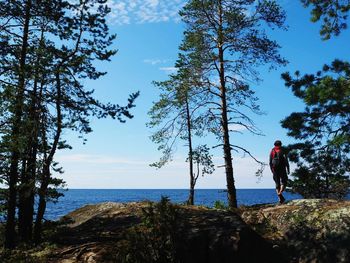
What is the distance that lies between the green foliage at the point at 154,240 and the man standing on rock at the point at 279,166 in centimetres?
574

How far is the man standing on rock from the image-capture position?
554 inches

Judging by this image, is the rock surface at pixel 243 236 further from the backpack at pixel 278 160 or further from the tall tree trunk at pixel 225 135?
the tall tree trunk at pixel 225 135

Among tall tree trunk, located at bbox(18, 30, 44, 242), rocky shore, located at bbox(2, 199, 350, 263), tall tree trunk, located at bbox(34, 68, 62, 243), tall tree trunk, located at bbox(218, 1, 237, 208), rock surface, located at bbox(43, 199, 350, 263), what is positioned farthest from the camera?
tall tree trunk, located at bbox(218, 1, 237, 208)

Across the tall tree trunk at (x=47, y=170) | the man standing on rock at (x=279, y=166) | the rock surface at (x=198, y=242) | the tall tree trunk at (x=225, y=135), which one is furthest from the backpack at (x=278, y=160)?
the tall tree trunk at (x=47, y=170)

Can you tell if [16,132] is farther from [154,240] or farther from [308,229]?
[308,229]

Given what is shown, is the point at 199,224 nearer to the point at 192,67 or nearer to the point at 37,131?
the point at 37,131

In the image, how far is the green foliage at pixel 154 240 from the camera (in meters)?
9.01

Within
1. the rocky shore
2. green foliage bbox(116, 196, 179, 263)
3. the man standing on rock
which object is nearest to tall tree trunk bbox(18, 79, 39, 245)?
the rocky shore

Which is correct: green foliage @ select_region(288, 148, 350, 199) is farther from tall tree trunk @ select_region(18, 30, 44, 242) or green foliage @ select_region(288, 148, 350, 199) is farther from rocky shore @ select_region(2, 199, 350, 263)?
tall tree trunk @ select_region(18, 30, 44, 242)

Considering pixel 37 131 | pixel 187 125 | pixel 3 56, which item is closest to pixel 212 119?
pixel 187 125

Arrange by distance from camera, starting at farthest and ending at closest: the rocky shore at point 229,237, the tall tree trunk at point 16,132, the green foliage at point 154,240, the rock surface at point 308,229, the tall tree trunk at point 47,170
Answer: the tall tree trunk at point 47,170, the tall tree trunk at point 16,132, the rock surface at point 308,229, the rocky shore at point 229,237, the green foliage at point 154,240

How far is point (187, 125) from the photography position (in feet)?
71.8

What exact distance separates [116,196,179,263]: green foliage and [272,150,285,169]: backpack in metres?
5.73

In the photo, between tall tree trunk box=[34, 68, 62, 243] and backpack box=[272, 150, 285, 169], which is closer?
tall tree trunk box=[34, 68, 62, 243]
